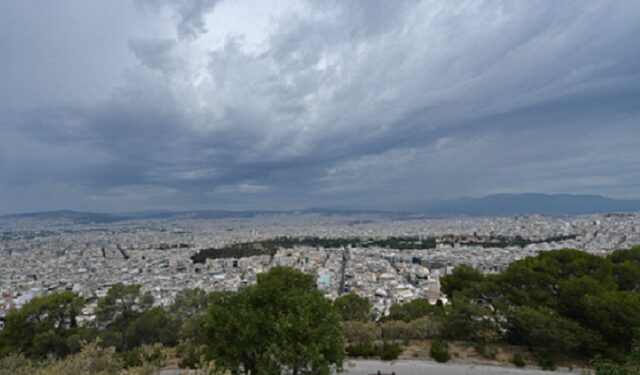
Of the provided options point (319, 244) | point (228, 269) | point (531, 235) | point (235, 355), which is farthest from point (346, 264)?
point (531, 235)

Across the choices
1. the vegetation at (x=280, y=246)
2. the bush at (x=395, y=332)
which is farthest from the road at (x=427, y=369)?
the vegetation at (x=280, y=246)

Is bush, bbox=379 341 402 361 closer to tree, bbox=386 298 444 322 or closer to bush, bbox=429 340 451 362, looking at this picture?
bush, bbox=429 340 451 362

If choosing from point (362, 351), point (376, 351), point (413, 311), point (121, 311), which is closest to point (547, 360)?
point (376, 351)

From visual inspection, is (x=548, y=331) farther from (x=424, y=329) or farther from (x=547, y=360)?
(x=424, y=329)

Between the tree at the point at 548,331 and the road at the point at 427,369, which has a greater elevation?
the tree at the point at 548,331

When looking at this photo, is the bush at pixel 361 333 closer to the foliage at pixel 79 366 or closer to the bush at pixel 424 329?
the bush at pixel 424 329

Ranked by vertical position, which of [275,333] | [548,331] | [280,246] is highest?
[275,333]

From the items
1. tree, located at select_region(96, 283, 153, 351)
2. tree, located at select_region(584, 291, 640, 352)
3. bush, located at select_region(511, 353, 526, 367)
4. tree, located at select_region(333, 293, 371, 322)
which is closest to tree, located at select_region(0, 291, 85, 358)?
tree, located at select_region(96, 283, 153, 351)
